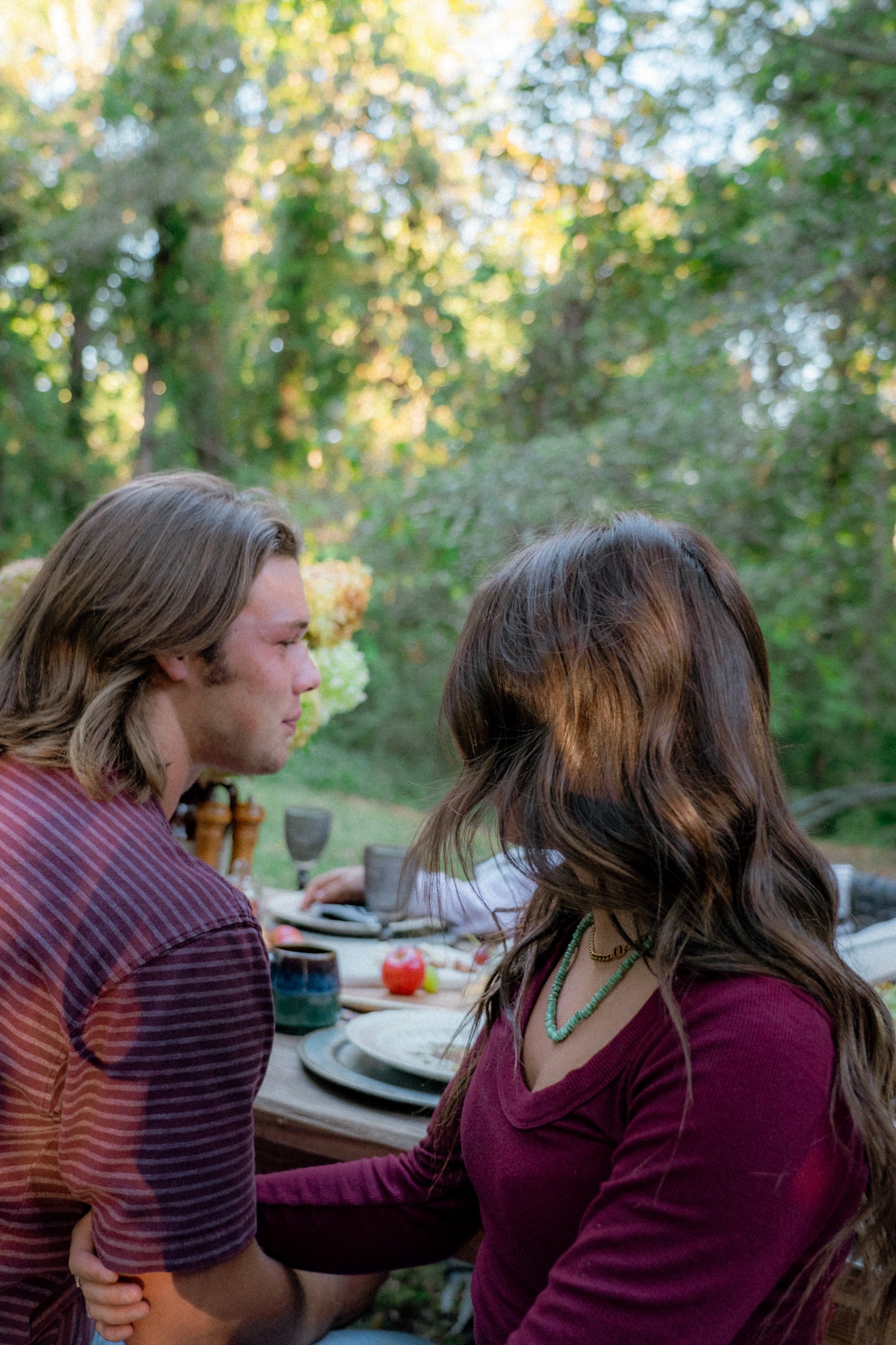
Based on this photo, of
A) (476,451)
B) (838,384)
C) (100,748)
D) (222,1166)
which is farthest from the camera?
(476,451)

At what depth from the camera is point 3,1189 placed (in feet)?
3.52

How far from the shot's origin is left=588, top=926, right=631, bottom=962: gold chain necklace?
1.06 m

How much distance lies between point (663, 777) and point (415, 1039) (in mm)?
971

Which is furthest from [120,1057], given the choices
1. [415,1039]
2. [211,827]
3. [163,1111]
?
[211,827]

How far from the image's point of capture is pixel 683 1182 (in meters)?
0.81

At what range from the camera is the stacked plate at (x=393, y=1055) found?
5.01 ft

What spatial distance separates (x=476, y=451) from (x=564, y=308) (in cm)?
155

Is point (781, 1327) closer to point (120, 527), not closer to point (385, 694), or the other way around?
point (120, 527)

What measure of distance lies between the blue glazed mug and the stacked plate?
1.5 inches

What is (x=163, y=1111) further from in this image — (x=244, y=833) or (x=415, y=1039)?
(x=244, y=833)

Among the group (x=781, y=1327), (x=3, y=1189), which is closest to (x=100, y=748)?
(x=3, y=1189)

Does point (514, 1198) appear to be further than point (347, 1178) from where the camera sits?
No

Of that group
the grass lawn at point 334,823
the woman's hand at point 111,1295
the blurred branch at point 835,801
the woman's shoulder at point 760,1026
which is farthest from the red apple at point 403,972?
the grass lawn at point 334,823

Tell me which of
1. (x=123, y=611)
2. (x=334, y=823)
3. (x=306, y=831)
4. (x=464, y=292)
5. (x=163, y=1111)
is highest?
(x=464, y=292)
